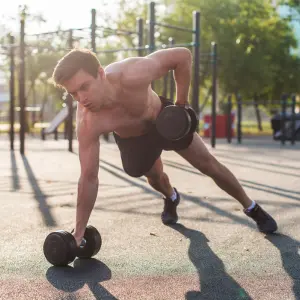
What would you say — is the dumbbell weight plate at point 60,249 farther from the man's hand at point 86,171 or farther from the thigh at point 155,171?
the thigh at point 155,171

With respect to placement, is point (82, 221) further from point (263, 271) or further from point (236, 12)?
point (236, 12)

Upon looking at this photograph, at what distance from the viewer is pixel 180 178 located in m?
8.05

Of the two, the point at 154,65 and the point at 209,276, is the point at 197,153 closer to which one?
the point at 154,65

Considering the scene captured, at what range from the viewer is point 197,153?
13.7 feet

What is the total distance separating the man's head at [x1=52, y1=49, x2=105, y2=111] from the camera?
334 cm

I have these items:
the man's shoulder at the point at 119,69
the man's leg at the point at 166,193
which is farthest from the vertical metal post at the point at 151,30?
the man's shoulder at the point at 119,69

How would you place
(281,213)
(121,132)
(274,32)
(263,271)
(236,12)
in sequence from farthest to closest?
(274,32) < (236,12) < (281,213) < (121,132) < (263,271)

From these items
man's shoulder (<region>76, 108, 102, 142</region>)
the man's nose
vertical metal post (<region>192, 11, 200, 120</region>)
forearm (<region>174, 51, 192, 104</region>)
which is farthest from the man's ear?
vertical metal post (<region>192, 11, 200, 120</region>)

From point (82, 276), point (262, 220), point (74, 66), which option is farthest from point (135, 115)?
point (262, 220)

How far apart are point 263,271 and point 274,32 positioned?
83.9 feet

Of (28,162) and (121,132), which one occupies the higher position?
(121,132)

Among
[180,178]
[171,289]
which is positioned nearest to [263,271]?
[171,289]

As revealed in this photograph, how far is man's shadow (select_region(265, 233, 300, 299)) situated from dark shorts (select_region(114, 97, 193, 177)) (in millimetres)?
862

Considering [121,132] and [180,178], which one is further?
[180,178]
